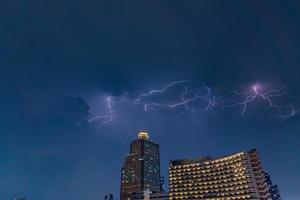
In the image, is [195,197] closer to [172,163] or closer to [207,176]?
[207,176]

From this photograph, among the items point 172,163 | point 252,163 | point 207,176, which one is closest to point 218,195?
point 207,176

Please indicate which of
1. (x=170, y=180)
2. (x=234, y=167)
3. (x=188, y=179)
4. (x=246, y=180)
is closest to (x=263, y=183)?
(x=246, y=180)

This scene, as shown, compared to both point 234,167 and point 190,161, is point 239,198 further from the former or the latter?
point 190,161

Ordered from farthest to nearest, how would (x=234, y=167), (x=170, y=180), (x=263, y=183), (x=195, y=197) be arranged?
(x=170, y=180) → (x=195, y=197) → (x=234, y=167) → (x=263, y=183)

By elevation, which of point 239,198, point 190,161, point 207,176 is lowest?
point 239,198

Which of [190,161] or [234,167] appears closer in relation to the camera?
[234,167]

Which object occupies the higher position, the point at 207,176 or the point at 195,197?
the point at 207,176

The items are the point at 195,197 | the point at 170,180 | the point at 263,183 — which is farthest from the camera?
the point at 170,180
